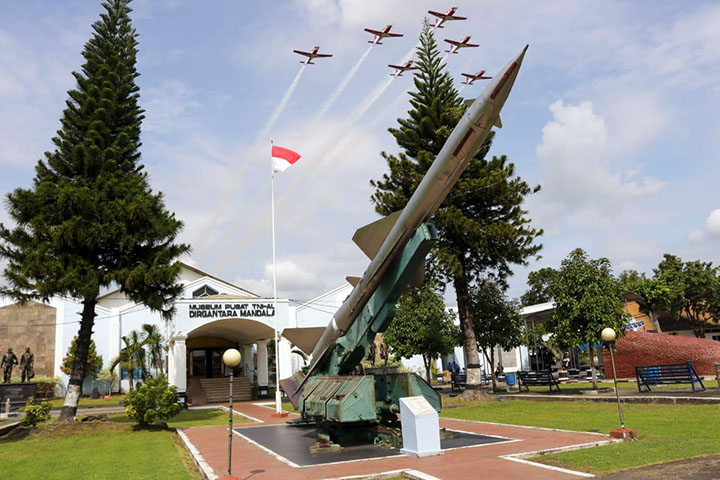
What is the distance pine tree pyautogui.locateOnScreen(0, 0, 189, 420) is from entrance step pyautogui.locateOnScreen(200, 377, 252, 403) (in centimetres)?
1130

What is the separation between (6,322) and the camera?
37.8m

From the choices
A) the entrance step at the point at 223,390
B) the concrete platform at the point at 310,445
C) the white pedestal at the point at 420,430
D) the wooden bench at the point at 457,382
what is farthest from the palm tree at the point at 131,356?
the white pedestal at the point at 420,430

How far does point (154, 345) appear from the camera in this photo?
37.2m

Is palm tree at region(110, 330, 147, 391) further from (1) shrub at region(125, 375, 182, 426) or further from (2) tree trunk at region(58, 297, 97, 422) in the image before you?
(1) shrub at region(125, 375, 182, 426)

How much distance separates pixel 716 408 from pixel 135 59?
71.9 feet

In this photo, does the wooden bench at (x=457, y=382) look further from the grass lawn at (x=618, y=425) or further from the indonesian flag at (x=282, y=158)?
the indonesian flag at (x=282, y=158)

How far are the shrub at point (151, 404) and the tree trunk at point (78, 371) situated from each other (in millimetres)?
2104

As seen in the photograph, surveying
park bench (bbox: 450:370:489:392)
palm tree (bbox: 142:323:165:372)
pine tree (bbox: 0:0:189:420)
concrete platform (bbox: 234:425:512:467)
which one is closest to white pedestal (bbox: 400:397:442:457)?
concrete platform (bbox: 234:425:512:467)

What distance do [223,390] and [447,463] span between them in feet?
78.9

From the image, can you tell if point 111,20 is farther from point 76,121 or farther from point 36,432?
point 36,432

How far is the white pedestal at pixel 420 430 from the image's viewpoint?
32.9 ft

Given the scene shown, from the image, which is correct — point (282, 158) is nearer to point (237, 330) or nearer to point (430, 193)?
point (430, 193)

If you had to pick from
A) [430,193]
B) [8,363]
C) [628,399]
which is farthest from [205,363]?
[430,193]

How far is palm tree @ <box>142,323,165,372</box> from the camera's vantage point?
36938mm
